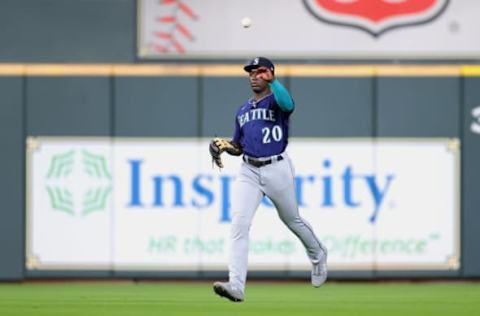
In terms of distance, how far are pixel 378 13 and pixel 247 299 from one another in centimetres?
410

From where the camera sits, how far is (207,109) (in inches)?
551

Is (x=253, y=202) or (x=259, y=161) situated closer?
(x=253, y=202)

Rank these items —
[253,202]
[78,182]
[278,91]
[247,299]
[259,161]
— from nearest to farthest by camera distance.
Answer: [278,91] → [253,202] → [259,161] → [247,299] → [78,182]

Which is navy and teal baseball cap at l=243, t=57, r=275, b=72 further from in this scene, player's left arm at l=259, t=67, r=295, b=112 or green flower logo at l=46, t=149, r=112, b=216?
green flower logo at l=46, t=149, r=112, b=216

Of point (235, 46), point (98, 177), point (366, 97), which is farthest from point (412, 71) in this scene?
point (98, 177)

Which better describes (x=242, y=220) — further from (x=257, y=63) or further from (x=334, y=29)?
(x=334, y=29)

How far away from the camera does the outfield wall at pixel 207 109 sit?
45.6 ft

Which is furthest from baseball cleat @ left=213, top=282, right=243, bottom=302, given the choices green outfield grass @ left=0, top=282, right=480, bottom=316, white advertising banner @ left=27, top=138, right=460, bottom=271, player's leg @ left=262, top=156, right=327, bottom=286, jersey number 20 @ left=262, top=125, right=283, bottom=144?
white advertising banner @ left=27, top=138, right=460, bottom=271

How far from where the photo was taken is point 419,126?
14.0m

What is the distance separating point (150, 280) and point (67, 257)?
0.93m

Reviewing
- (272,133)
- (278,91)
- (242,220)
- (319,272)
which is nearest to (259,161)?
(272,133)

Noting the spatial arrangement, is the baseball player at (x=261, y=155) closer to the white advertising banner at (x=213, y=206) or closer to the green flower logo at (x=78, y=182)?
the white advertising banner at (x=213, y=206)

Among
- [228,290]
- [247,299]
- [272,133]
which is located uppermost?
[272,133]

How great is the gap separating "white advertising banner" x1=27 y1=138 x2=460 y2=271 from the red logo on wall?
1258 mm
